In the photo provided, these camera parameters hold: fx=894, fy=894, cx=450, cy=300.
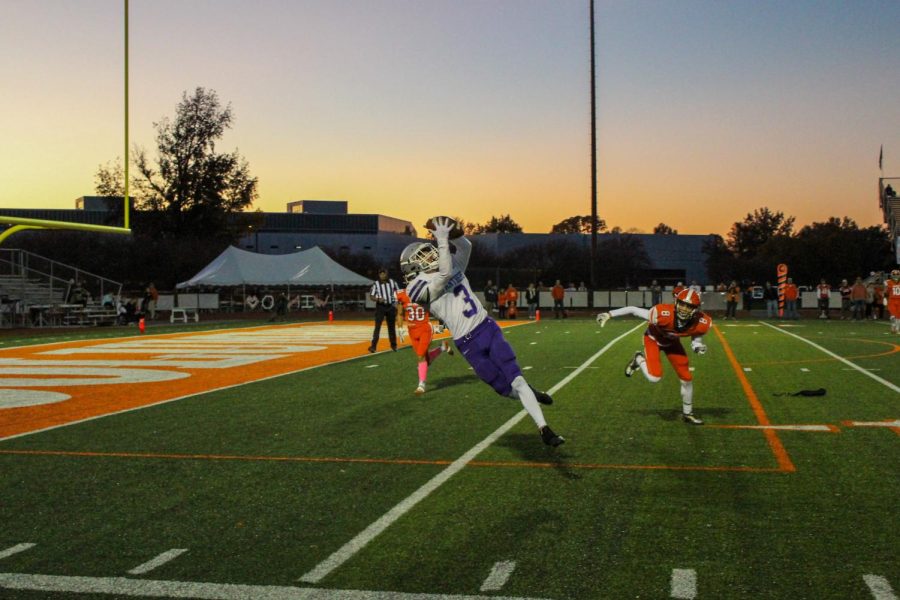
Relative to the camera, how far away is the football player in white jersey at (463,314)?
6.95 meters

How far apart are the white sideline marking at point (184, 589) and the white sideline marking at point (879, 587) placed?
1.69 meters

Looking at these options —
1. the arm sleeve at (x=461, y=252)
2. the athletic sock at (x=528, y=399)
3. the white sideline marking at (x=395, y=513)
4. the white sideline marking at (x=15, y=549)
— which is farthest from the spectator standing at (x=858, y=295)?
the white sideline marking at (x=15, y=549)

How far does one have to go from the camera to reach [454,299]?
23.5 ft

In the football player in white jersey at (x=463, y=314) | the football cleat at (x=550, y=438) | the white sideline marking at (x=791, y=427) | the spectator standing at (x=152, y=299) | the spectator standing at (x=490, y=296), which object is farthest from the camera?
the spectator standing at (x=490, y=296)

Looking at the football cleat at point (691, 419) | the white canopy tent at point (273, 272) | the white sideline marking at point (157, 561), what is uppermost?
the white canopy tent at point (273, 272)

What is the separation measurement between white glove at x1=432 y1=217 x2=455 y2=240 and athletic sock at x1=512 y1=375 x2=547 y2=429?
1239mm

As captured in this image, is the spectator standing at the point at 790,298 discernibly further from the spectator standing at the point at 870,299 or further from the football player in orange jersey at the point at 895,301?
the football player in orange jersey at the point at 895,301

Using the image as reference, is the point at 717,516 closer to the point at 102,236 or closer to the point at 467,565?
the point at 467,565

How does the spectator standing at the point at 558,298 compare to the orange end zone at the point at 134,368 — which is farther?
the spectator standing at the point at 558,298

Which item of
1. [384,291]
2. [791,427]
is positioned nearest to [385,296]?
[384,291]

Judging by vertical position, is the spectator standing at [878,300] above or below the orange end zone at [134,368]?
above

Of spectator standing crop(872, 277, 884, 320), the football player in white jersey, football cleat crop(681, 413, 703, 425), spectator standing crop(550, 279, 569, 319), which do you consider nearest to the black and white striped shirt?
football cleat crop(681, 413, 703, 425)

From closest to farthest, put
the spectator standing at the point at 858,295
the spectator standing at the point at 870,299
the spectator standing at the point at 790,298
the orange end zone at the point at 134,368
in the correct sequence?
the orange end zone at the point at 134,368 < the spectator standing at the point at 858,295 < the spectator standing at the point at 870,299 < the spectator standing at the point at 790,298

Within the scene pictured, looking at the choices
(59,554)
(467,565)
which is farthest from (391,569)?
(59,554)
